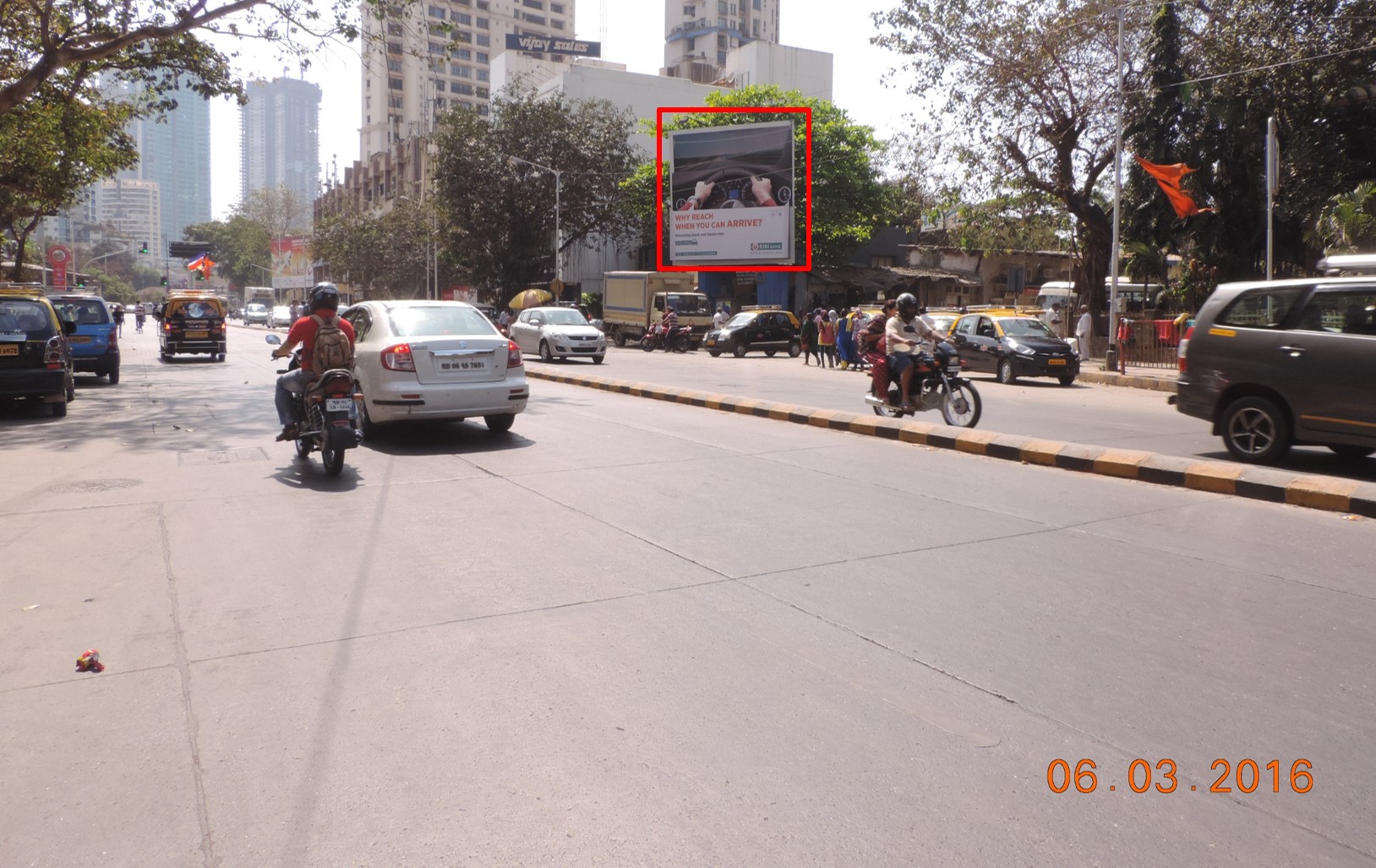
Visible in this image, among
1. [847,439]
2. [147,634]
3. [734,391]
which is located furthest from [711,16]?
[147,634]

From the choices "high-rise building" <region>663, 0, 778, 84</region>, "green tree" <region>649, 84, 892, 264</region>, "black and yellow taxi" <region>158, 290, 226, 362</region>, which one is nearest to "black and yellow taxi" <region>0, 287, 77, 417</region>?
"black and yellow taxi" <region>158, 290, 226, 362</region>

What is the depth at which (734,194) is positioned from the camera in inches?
1524

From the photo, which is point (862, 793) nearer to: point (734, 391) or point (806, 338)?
point (734, 391)

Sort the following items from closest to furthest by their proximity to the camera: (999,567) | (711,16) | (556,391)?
(999,567) < (556,391) < (711,16)

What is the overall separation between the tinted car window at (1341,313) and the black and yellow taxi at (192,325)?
2617cm

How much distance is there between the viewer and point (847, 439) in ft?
37.3

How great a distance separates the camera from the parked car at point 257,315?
71062 mm

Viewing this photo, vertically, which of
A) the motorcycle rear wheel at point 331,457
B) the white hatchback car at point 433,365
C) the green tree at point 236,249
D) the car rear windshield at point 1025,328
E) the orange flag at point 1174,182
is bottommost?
the motorcycle rear wheel at point 331,457

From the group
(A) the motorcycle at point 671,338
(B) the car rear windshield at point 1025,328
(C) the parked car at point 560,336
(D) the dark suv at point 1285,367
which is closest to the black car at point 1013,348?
(B) the car rear windshield at point 1025,328

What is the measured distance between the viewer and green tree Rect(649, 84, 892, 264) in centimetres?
4597

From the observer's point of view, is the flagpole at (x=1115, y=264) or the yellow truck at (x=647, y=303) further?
the yellow truck at (x=647, y=303)

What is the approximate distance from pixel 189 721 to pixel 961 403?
384 inches

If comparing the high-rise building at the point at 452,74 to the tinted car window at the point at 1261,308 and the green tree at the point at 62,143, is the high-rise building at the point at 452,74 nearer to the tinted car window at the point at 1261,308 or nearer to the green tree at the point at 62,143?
the green tree at the point at 62,143

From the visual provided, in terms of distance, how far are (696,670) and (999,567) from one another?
2.31 meters
